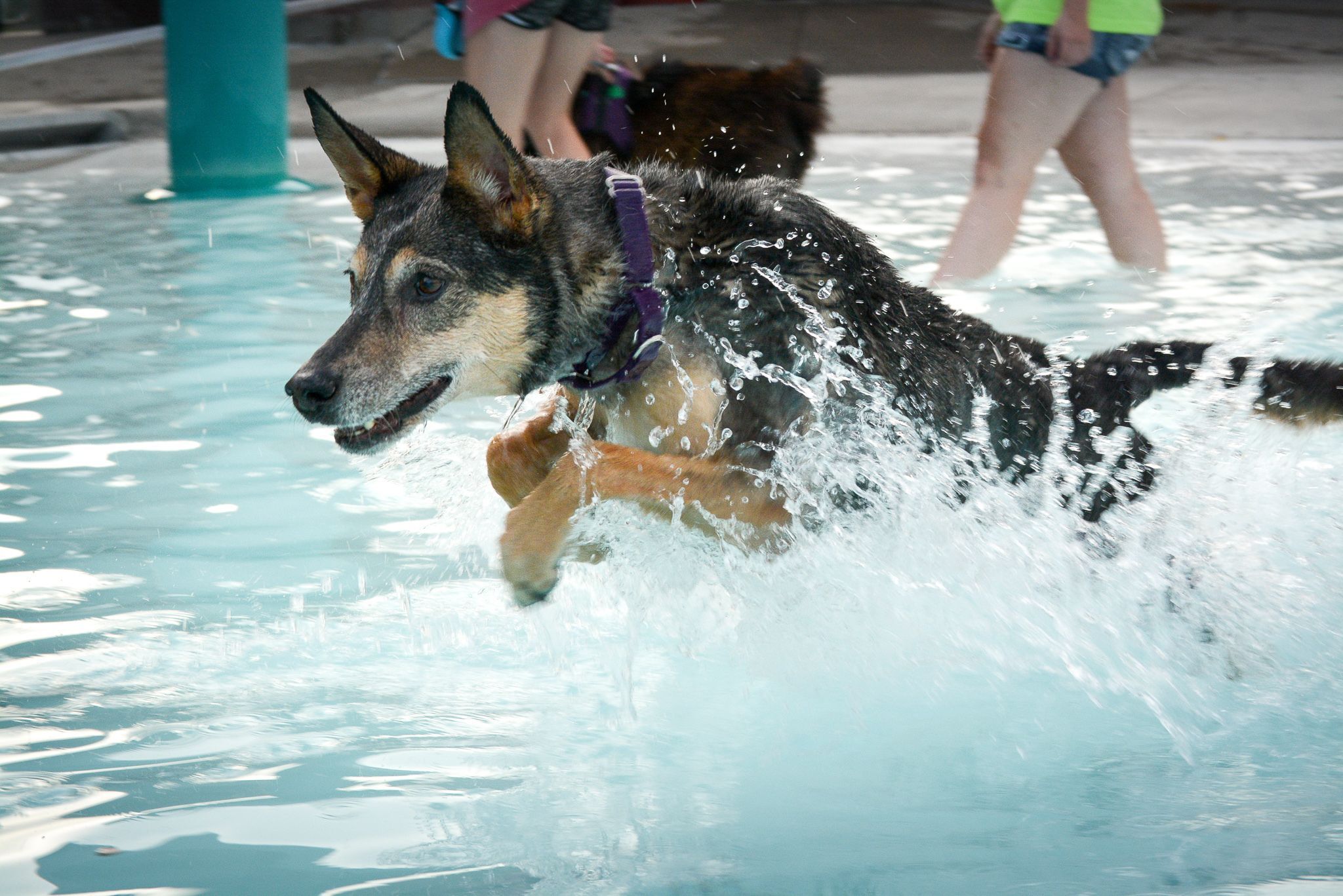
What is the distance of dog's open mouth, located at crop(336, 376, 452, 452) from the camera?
325 centimetres

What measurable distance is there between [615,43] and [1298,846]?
16.1m

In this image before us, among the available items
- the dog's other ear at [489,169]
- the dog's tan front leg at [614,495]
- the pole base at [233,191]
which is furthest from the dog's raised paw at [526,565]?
the pole base at [233,191]

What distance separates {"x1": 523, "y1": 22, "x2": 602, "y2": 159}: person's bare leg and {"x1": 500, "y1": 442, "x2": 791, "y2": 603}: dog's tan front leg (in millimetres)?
3273

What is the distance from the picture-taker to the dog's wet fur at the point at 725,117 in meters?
6.25

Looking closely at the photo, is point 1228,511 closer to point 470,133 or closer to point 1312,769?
point 1312,769

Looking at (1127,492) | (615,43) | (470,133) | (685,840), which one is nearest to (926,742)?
(685,840)

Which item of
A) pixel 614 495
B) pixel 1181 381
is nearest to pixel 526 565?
pixel 614 495

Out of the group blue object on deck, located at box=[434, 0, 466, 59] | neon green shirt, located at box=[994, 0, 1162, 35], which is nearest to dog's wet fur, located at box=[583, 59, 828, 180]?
blue object on deck, located at box=[434, 0, 466, 59]

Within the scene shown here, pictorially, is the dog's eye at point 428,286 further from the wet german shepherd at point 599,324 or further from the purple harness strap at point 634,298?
the purple harness strap at point 634,298

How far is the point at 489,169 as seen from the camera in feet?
10.5

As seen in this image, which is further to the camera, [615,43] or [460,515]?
[615,43]

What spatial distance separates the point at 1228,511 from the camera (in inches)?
151

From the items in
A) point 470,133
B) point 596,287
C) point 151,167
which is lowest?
point 151,167

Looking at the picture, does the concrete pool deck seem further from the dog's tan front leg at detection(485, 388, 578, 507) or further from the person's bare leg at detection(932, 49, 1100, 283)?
the dog's tan front leg at detection(485, 388, 578, 507)
